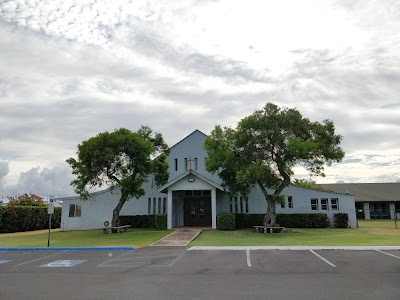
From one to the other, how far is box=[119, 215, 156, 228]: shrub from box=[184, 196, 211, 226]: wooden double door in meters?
2.76

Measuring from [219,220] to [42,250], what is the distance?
11.6 m

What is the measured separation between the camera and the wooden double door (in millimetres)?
27562

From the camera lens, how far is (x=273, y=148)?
72.5 feet

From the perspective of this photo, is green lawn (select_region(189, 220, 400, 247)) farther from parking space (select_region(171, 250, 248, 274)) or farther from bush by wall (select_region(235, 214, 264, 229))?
bush by wall (select_region(235, 214, 264, 229))

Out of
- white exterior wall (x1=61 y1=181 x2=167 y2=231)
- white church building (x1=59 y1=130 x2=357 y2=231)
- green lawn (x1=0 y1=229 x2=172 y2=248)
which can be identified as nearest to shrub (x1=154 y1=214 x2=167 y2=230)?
white church building (x1=59 y1=130 x2=357 y2=231)

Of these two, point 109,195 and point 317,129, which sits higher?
point 317,129

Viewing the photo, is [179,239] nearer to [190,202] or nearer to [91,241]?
[91,241]

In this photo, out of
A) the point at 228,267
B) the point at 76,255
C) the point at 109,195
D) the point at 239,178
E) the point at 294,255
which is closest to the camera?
the point at 228,267

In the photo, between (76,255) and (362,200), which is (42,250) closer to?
(76,255)

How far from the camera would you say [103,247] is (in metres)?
15.9

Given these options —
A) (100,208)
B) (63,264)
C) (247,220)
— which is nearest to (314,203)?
(247,220)

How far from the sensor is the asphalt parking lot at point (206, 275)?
7.44m

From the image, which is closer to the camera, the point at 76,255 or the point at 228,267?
the point at 228,267

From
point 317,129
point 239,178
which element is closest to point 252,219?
point 239,178
